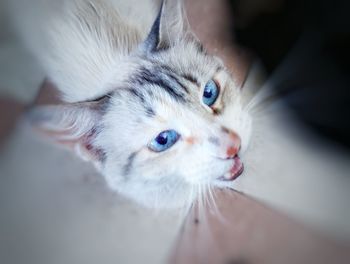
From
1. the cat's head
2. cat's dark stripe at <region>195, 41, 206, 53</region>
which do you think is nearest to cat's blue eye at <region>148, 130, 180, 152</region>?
the cat's head

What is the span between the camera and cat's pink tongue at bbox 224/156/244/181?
52cm

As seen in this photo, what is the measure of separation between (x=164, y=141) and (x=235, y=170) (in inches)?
3.8

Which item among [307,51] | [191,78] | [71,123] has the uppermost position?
[307,51]

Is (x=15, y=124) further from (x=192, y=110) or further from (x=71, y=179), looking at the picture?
(x=192, y=110)

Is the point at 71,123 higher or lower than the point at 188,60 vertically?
lower

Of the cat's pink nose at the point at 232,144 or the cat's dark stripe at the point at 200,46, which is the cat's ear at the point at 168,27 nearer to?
the cat's dark stripe at the point at 200,46

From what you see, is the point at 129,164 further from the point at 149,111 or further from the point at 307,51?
the point at 307,51

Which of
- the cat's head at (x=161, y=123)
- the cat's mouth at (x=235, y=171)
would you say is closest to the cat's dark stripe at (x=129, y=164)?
the cat's head at (x=161, y=123)

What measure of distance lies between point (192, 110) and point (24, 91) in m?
0.18

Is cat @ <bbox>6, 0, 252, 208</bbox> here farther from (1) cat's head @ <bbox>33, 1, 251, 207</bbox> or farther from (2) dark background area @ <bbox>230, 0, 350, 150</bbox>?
(2) dark background area @ <bbox>230, 0, 350, 150</bbox>

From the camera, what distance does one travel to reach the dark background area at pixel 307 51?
0.59m

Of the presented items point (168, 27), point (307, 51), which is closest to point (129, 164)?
point (168, 27)

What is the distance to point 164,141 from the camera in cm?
49

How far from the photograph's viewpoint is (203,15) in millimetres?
536
